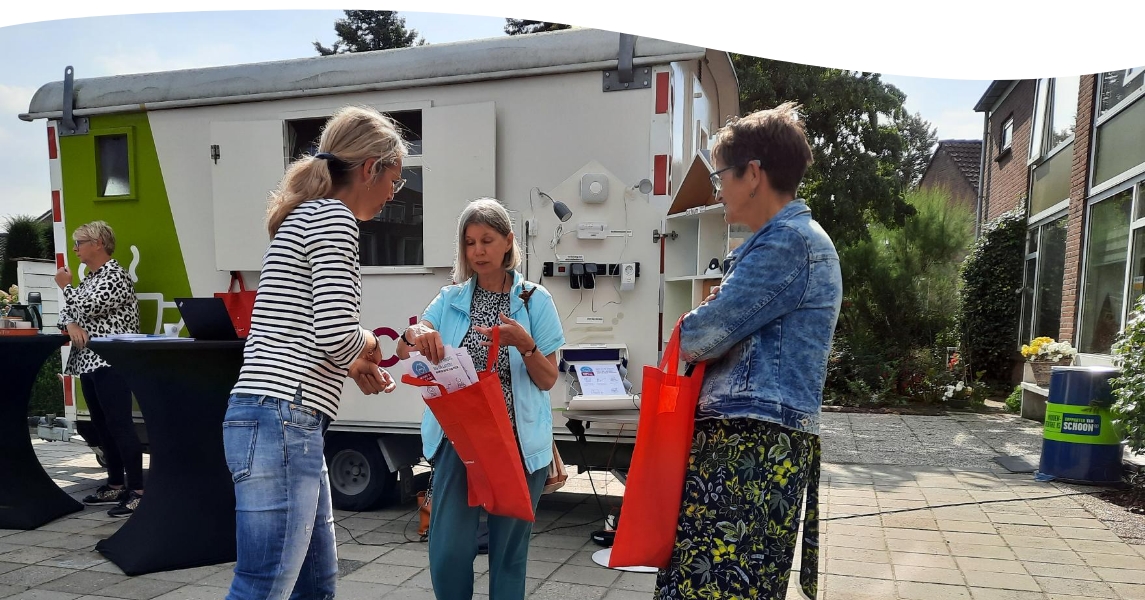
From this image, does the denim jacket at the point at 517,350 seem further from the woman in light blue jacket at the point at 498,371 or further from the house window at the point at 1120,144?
the house window at the point at 1120,144

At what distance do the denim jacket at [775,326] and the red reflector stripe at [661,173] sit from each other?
2373mm

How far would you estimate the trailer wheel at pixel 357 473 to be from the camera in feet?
15.4

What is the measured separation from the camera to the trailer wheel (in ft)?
15.4

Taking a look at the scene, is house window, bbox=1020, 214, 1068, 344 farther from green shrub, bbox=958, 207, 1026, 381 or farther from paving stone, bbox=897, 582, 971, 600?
paving stone, bbox=897, 582, 971, 600

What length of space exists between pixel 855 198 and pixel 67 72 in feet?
37.6

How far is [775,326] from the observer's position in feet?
5.49

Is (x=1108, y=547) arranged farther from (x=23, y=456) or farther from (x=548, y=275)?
(x=23, y=456)

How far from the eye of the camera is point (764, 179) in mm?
1771

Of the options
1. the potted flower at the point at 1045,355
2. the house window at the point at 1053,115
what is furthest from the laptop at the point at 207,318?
the house window at the point at 1053,115

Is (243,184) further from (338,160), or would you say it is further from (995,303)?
(995,303)

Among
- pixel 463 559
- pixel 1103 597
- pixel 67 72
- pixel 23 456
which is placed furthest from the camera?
pixel 67 72

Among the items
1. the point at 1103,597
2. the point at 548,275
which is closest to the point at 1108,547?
the point at 1103,597

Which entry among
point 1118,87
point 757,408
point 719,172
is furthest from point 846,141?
point 757,408

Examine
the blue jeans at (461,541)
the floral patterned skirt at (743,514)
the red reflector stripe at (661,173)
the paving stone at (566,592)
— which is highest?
the red reflector stripe at (661,173)
